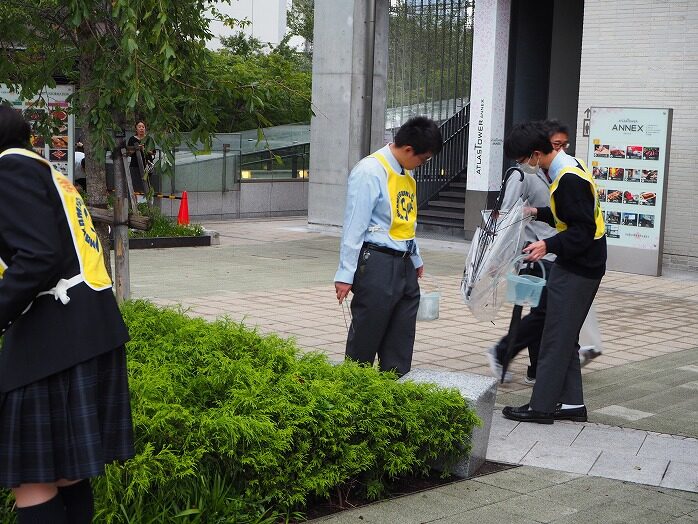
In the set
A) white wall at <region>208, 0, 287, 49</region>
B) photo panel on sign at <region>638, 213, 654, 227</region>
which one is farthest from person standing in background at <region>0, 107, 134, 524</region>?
white wall at <region>208, 0, 287, 49</region>

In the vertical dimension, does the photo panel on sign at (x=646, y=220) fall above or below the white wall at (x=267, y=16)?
below

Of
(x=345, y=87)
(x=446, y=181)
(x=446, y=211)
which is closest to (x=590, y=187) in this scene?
(x=446, y=211)

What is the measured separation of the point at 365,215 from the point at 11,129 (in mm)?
2651

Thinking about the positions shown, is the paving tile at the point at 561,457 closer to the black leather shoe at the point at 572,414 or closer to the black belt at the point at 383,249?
the black leather shoe at the point at 572,414

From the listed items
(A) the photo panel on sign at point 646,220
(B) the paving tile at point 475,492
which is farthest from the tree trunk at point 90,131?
(A) the photo panel on sign at point 646,220

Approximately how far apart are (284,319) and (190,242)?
637cm

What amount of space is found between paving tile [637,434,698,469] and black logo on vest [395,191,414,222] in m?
1.86

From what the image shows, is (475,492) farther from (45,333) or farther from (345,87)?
(345,87)

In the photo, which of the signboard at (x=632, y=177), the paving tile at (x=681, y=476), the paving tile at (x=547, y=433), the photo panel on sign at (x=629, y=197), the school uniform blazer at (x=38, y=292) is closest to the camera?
the school uniform blazer at (x=38, y=292)

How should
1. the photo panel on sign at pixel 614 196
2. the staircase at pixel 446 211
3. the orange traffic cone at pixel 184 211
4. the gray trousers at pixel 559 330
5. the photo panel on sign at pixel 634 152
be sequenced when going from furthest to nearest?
the orange traffic cone at pixel 184 211
the staircase at pixel 446 211
the photo panel on sign at pixel 614 196
the photo panel on sign at pixel 634 152
the gray trousers at pixel 559 330

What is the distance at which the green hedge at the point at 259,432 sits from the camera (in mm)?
3969

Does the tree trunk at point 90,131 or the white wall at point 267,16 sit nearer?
the tree trunk at point 90,131

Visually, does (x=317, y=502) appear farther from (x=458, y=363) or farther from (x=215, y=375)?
(x=458, y=363)

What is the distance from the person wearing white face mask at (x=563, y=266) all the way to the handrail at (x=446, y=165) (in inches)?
484
